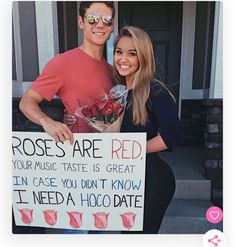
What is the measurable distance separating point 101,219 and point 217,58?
0.91 metres

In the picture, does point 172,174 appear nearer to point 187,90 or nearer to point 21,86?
point 187,90

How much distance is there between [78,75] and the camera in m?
1.13

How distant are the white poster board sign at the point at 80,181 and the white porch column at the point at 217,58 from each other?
0.39 m

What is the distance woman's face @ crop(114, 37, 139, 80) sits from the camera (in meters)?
1.11

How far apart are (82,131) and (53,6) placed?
0.56 m

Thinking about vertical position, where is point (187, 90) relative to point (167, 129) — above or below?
above

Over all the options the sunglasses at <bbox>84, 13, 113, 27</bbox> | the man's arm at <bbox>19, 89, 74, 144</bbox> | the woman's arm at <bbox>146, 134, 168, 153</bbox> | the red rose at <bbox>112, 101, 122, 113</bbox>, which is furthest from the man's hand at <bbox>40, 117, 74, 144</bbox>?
the sunglasses at <bbox>84, 13, 113, 27</bbox>

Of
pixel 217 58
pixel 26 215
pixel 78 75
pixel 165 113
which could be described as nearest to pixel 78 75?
pixel 78 75

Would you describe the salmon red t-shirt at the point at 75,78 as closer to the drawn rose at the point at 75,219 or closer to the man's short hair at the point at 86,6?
the man's short hair at the point at 86,6

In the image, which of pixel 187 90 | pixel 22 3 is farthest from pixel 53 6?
pixel 187 90

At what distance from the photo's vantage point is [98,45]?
1.14 meters

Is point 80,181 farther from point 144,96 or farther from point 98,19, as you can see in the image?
point 98,19

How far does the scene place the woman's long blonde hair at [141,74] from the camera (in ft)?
3.67

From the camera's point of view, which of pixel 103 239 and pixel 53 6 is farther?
pixel 103 239
